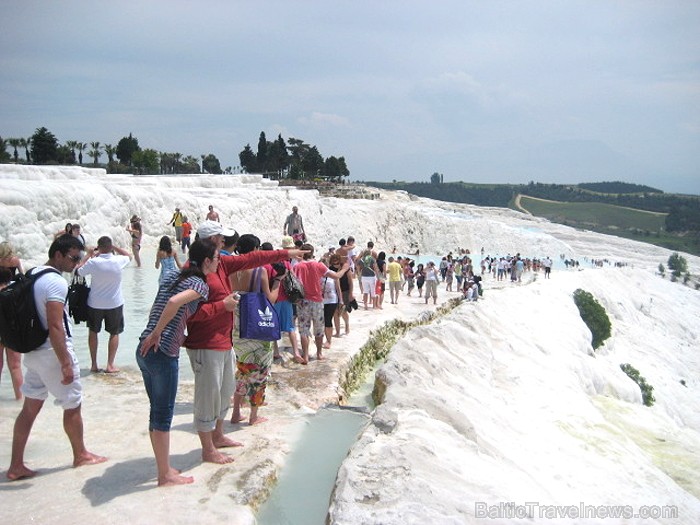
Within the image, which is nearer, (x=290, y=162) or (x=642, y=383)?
(x=642, y=383)

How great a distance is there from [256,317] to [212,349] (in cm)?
92

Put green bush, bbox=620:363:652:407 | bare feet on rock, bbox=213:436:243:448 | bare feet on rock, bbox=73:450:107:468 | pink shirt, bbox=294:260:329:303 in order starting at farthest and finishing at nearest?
green bush, bbox=620:363:652:407, pink shirt, bbox=294:260:329:303, bare feet on rock, bbox=213:436:243:448, bare feet on rock, bbox=73:450:107:468

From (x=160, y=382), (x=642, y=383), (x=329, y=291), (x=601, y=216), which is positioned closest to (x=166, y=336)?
(x=160, y=382)

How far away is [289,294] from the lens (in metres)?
5.90

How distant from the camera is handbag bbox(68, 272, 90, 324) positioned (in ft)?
19.2

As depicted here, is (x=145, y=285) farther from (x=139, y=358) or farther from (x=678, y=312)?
(x=678, y=312)

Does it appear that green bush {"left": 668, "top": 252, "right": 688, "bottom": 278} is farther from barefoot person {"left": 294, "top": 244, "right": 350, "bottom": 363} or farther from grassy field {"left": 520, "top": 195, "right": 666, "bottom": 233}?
barefoot person {"left": 294, "top": 244, "right": 350, "bottom": 363}

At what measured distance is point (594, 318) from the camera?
22.1 m

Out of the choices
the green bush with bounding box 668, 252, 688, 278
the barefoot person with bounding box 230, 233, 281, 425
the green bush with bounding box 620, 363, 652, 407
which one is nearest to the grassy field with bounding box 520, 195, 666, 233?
the green bush with bounding box 668, 252, 688, 278

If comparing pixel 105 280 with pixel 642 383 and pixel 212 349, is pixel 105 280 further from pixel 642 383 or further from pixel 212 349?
pixel 642 383

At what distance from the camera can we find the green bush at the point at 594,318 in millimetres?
21500

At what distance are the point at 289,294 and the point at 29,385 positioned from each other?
266 centimetres

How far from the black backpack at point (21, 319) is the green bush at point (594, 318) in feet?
66.9

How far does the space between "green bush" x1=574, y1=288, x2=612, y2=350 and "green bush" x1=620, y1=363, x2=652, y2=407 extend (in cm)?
189
